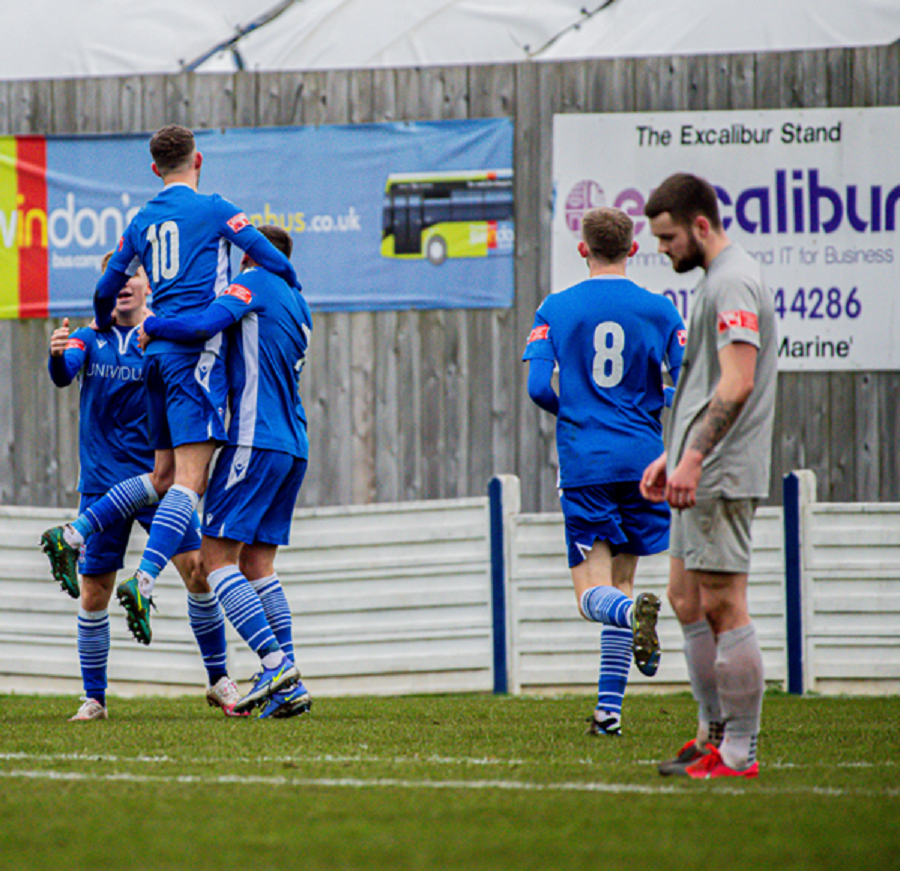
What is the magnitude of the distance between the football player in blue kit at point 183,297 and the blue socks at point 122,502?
0.13ft

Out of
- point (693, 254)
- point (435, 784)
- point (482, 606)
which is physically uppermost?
point (693, 254)

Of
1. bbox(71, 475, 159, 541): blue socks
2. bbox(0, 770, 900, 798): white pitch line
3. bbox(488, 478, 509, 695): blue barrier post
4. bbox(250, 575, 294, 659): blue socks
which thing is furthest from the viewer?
bbox(488, 478, 509, 695): blue barrier post

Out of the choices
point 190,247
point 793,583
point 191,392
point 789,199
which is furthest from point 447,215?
point 191,392

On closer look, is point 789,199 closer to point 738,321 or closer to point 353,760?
point 738,321

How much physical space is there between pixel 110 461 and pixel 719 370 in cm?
355

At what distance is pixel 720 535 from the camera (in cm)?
387

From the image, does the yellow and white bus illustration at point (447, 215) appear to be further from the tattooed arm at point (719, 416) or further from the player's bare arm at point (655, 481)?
the tattooed arm at point (719, 416)

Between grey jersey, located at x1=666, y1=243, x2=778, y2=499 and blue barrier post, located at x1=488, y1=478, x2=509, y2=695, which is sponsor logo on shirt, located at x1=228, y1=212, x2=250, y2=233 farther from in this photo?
blue barrier post, located at x1=488, y1=478, x2=509, y2=695

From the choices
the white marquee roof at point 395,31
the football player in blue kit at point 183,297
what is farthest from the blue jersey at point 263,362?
the white marquee roof at point 395,31

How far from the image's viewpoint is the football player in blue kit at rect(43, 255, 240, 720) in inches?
257

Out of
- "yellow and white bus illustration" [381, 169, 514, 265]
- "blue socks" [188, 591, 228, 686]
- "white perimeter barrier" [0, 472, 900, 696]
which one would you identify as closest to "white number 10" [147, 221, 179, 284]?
"blue socks" [188, 591, 228, 686]

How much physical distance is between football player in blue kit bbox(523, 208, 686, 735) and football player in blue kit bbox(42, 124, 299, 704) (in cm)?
131

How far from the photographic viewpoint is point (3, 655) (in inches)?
364

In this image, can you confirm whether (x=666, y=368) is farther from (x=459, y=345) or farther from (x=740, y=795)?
(x=459, y=345)
